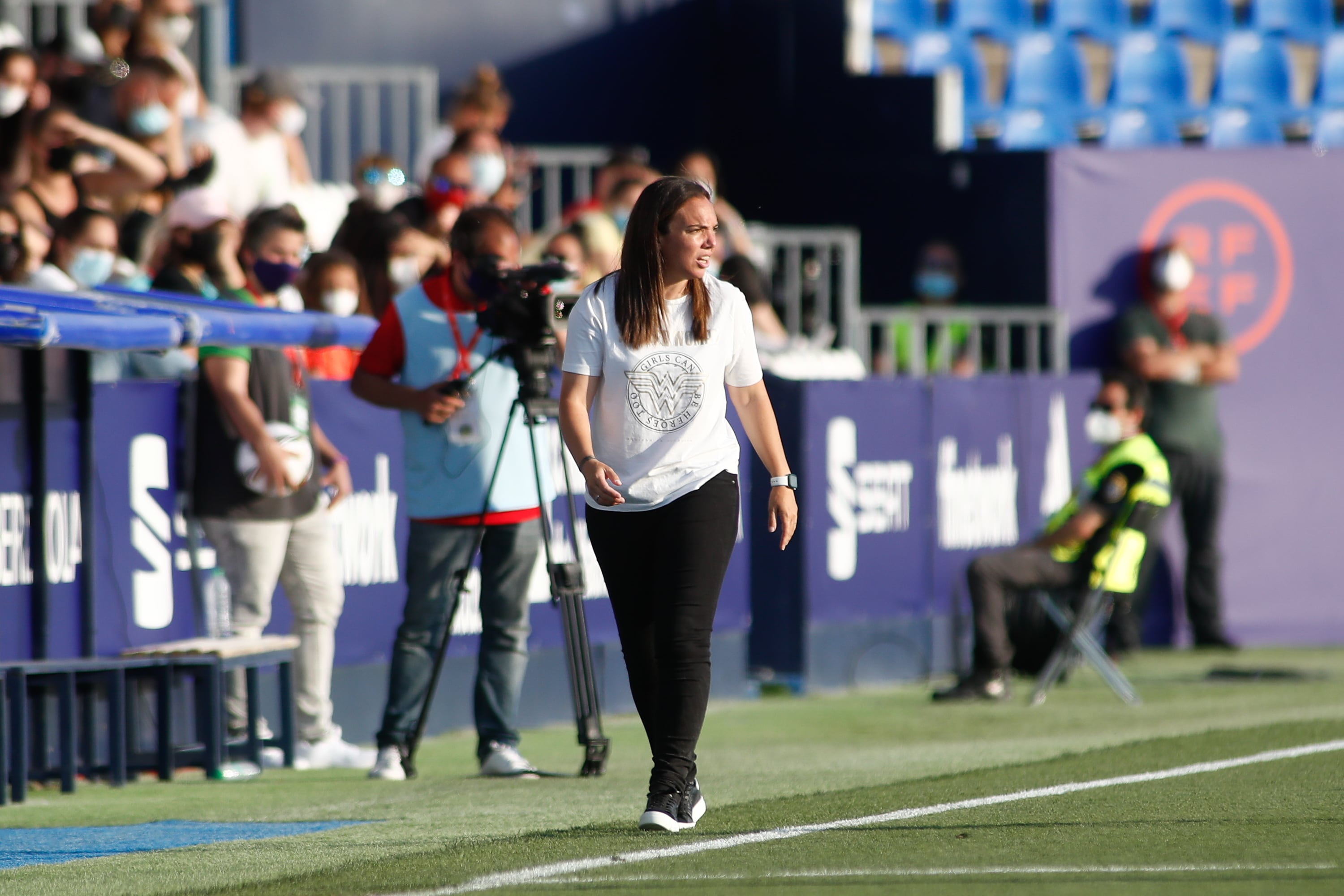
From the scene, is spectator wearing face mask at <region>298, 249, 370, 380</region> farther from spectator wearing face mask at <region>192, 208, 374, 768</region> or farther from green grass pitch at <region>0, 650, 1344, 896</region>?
green grass pitch at <region>0, 650, 1344, 896</region>

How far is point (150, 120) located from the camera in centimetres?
1215

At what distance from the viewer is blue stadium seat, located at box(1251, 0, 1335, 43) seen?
20.5m

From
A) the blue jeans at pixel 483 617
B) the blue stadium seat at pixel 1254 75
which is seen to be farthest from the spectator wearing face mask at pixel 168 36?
the blue stadium seat at pixel 1254 75

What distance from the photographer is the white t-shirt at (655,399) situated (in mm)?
6141

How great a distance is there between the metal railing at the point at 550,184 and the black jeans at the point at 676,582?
821cm

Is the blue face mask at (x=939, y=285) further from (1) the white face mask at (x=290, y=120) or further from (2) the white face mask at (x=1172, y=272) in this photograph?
(1) the white face mask at (x=290, y=120)

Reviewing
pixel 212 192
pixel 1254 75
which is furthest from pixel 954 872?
pixel 1254 75

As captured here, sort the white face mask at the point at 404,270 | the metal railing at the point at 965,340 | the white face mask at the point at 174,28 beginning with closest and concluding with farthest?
the white face mask at the point at 404,270
the white face mask at the point at 174,28
the metal railing at the point at 965,340

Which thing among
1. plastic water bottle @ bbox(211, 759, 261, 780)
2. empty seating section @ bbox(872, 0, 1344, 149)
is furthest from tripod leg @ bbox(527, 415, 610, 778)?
empty seating section @ bbox(872, 0, 1344, 149)

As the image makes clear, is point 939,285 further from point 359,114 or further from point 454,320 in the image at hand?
point 454,320

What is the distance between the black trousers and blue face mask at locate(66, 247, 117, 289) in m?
4.76

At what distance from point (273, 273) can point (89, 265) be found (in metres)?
1.23

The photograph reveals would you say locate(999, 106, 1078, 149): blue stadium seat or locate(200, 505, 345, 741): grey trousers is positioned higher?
locate(999, 106, 1078, 149): blue stadium seat

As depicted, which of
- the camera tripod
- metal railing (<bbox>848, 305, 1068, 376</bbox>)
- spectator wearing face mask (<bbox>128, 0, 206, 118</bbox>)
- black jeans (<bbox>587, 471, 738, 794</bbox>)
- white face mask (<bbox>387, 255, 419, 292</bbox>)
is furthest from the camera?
metal railing (<bbox>848, 305, 1068, 376</bbox>)
